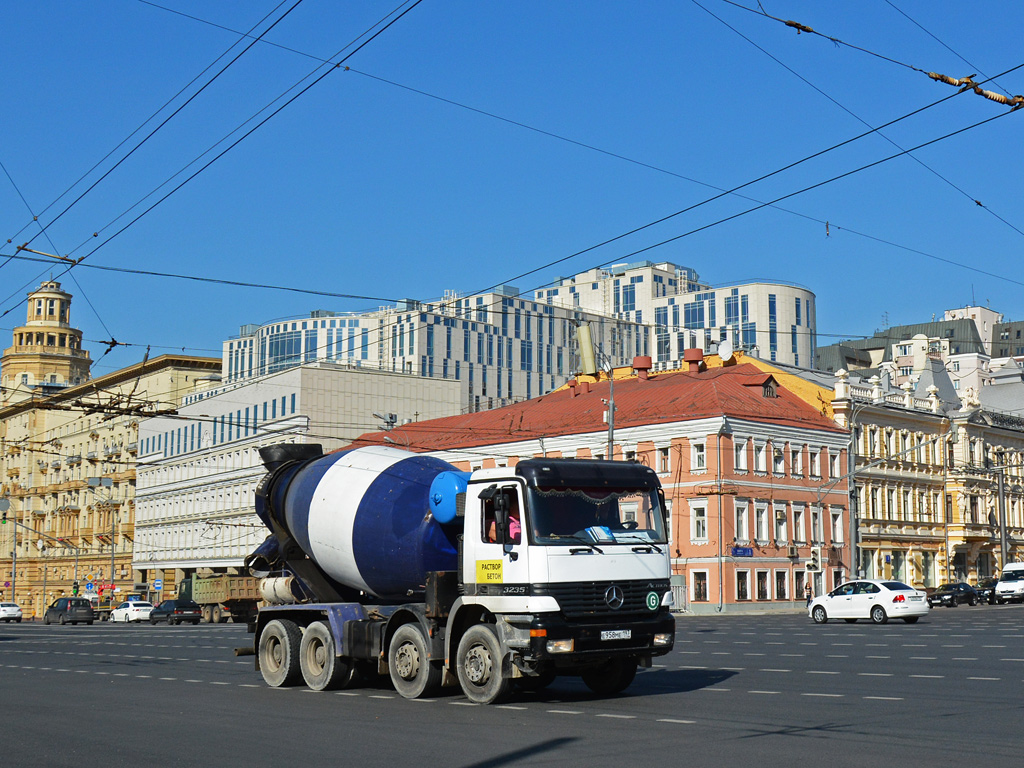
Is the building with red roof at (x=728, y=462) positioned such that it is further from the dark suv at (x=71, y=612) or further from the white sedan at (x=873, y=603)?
the dark suv at (x=71, y=612)

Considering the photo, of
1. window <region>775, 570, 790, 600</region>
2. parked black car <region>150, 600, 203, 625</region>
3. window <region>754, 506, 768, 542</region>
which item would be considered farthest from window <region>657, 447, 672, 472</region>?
parked black car <region>150, 600, 203, 625</region>

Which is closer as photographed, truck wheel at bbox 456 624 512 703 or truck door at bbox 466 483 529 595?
truck door at bbox 466 483 529 595

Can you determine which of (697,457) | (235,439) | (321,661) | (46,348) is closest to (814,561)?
(697,457)

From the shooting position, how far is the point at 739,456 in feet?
208

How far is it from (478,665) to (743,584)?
48729 mm

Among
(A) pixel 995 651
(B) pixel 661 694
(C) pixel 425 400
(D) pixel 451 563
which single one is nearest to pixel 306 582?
(D) pixel 451 563

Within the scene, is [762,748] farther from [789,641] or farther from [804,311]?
[804,311]

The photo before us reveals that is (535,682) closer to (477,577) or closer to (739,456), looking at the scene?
(477,577)

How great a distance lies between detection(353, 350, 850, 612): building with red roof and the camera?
6253cm

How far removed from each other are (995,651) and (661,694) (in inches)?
421

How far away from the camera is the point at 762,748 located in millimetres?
11656

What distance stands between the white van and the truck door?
5603 cm

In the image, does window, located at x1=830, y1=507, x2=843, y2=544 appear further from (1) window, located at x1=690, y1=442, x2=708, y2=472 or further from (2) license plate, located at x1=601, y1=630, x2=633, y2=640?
(2) license plate, located at x1=601, y1=630, x2=633, y2=640

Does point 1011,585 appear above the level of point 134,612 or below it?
above
